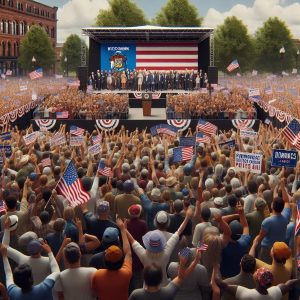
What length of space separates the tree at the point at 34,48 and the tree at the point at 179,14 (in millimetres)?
18621

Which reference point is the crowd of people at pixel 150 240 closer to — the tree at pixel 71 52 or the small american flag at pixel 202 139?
the small american flag at pixel 202 139

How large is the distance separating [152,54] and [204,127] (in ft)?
94.2

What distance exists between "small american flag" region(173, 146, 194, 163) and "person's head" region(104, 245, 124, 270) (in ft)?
21.4

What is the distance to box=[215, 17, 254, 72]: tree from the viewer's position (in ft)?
267

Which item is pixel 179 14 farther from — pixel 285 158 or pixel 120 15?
pixel 285 158

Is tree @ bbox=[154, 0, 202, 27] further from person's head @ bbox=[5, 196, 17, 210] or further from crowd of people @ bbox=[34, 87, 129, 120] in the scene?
person's head @ bbox=[5, 196, 17, 210]

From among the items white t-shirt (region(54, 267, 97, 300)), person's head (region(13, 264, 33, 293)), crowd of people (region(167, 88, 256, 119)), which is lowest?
white t-shirt (region(54, 267, 97, 300))

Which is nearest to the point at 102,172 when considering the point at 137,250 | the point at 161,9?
the point at 137,250

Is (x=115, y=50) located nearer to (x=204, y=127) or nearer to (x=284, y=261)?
(x=204, y=127)

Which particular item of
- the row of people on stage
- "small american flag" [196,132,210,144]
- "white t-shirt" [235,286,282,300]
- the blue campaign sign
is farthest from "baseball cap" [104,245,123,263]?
the blue campaign sign

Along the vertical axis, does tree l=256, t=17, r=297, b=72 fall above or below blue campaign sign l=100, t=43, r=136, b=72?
above

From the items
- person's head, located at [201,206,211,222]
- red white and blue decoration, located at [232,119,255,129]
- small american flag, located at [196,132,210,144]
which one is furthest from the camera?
red white and blue decoration, located at [232,119,255,129]

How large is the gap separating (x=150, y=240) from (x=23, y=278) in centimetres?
141

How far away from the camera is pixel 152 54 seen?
4356cm
